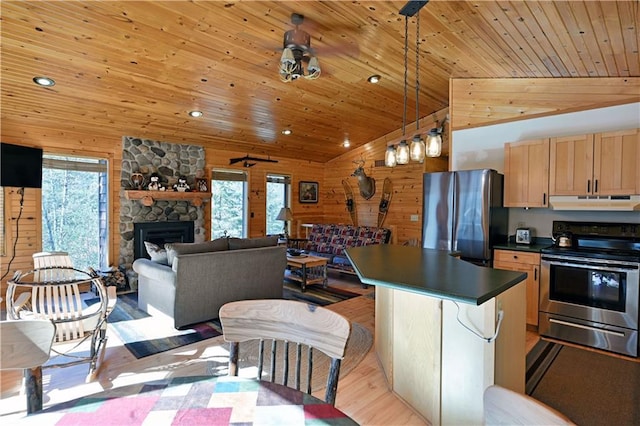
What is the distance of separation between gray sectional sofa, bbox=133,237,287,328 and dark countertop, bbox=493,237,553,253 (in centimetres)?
258

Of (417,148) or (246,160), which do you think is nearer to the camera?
(417,148)

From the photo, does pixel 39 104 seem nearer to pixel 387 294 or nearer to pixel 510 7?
pixel 387 294

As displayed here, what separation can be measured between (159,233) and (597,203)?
614 centimetres

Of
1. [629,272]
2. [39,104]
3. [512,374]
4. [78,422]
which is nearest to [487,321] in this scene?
[512,374]

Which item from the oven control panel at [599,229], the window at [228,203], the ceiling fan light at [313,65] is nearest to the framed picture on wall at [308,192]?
the window at [228,203]

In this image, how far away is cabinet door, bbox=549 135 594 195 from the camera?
11.5 ft

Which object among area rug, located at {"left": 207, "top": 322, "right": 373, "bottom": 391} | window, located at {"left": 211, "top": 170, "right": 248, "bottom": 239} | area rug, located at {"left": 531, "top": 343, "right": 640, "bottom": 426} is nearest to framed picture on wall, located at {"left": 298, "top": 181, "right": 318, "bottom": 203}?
window, located at {"left": 211, "top": 170, "right": 248, "bottom": 239}

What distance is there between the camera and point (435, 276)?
74.4 inches

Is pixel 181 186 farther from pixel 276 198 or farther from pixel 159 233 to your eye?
pixel 276 198

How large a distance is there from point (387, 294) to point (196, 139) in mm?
4869

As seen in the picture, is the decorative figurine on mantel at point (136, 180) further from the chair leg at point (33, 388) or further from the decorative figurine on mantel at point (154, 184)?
the chair leg at point (33, 388)

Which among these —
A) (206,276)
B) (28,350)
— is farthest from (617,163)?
(28,350)

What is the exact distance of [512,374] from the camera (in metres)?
2.02

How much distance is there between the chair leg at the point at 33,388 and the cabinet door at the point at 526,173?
4370 mm
